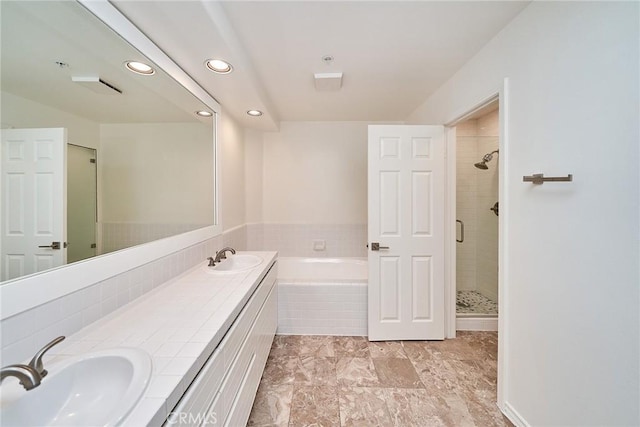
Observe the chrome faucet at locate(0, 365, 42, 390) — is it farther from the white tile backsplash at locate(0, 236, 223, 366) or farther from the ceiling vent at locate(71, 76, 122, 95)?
the ceiling vent at locate(71, 76, 122, 95)

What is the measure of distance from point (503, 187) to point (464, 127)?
2.12m

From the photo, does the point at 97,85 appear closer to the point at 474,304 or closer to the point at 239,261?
the point at 239,261

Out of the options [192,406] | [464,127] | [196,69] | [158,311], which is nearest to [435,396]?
[192,406]

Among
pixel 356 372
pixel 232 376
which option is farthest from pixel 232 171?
pixel 356 372

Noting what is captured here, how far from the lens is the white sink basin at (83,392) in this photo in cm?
61

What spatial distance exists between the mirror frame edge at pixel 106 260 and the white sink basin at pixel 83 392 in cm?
25

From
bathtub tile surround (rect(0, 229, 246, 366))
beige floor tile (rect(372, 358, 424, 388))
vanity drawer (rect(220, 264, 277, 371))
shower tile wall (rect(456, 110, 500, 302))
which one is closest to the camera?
bathtub tile surround (rect(0, 229, 246, 366))

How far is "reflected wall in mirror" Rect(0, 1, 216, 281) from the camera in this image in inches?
32.3

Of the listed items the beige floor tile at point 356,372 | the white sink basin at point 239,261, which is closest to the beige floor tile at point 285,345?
the beige floor tile at point 356,372

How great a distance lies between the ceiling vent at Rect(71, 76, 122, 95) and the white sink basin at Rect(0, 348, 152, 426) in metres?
1.18

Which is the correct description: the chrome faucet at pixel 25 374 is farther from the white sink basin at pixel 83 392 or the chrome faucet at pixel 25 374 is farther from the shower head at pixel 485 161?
the shower head at pixel 485 161

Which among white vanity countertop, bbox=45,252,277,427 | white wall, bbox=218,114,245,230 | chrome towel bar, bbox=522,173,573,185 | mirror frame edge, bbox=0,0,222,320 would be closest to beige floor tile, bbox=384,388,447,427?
white vanity countertop, bbox=45,252,277,427

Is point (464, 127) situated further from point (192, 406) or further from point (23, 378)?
point (23, 378)

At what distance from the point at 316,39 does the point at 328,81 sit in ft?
1.69
